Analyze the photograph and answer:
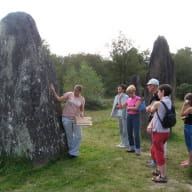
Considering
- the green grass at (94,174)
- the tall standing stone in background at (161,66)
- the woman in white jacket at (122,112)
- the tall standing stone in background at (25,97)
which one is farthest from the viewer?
the tall standing stone in background at (161,66)

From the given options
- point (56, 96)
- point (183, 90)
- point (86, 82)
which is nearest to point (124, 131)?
point (56, 96)

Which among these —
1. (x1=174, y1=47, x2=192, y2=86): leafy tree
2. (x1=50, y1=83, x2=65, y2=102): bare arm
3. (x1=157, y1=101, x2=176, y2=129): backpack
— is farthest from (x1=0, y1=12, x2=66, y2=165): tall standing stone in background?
(x1=174, y1=47, x2=192, y2=86): leafy tree

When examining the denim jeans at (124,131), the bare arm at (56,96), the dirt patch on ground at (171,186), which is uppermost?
the bare arm at (56,96)

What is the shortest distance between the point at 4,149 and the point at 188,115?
182 inches

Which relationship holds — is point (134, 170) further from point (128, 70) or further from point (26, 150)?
point (128, 70)

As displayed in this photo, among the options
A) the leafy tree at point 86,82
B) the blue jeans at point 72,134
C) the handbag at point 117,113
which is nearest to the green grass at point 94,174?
the blue jeans at point 72,134

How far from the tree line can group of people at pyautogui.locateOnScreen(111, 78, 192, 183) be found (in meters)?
17.2

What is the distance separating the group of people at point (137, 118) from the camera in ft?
20.7

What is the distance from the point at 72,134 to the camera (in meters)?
8.05

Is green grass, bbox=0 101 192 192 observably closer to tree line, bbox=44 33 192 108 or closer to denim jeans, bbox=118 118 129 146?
denim jeans, bbox=118 118 129 146

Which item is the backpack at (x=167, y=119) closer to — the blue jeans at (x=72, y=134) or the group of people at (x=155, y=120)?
the group of people at (x=155, y=120)

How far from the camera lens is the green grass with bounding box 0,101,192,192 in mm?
6120

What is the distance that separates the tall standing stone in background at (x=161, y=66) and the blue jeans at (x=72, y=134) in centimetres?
413

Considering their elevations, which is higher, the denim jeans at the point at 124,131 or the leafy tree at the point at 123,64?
the leafy tree at the point at 123,64
